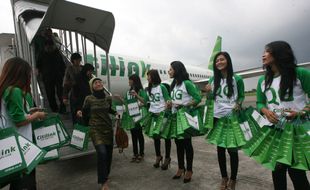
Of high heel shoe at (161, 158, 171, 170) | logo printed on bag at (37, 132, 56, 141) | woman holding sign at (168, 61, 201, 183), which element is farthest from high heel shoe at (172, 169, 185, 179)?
logo printed on bag at (37, 132, 56, 141)

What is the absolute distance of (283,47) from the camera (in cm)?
285

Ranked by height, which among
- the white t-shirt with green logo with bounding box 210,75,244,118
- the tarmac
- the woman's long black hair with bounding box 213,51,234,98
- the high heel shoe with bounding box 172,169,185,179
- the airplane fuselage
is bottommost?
the tarmac

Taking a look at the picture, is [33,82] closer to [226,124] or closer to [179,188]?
[179,188]

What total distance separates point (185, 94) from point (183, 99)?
9 centimetres

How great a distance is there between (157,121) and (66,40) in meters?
Result: 4.07

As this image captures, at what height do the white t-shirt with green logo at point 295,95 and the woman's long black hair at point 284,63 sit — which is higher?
the woman's long black hair at point 284,63

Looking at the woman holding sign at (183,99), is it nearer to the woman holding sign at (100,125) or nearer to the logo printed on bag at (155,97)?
the logo printed on bag at (155,97)

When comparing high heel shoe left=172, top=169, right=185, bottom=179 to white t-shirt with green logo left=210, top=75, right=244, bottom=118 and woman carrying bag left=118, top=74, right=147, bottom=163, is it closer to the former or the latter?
white t-shirt with green logo left=210, top=75, right=244, bottom=118

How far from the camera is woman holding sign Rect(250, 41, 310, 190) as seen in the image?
257 centimetres

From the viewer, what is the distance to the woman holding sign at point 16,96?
2857 millimetres

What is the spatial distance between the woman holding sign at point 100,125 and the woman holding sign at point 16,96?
121 cm

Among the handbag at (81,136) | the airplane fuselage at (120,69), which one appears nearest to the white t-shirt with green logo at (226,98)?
the handbag at (81,136)

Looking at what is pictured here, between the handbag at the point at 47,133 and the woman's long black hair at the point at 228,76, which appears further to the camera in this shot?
the woman's long black hair at the point at 228,76

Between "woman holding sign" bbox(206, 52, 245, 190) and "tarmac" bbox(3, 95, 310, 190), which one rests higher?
"woman holding sign" bbox(206, 52, 245, 190)
